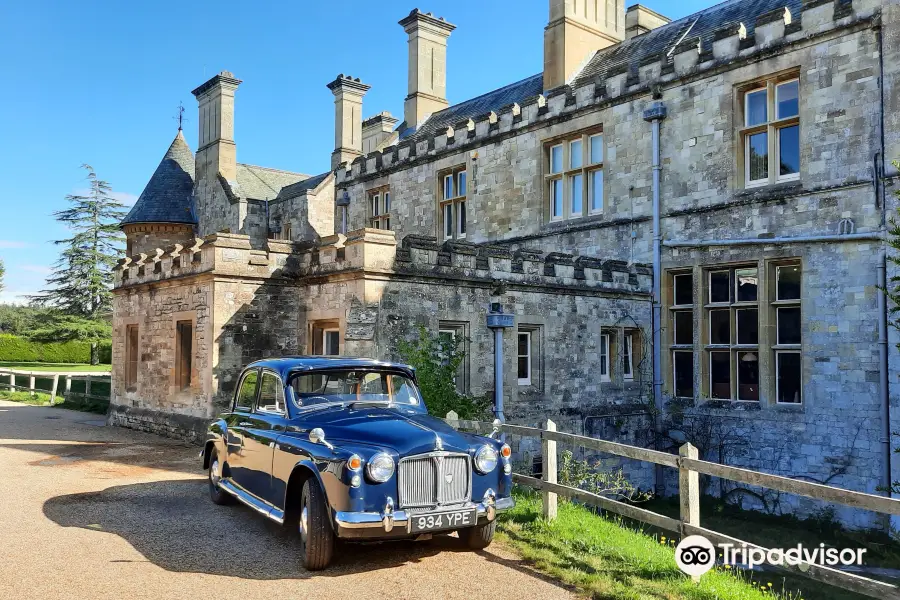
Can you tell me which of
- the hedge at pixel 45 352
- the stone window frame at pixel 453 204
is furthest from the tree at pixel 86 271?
the stone window frame at pixel 453 204

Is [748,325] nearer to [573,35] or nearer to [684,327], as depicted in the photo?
[684,327]

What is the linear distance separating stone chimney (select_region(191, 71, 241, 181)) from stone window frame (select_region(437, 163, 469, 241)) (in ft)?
26.8

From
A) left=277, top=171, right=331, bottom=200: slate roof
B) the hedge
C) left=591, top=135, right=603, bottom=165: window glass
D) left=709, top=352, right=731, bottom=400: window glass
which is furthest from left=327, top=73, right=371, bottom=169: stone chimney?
the hedge

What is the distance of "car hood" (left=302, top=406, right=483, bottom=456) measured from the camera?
19.9 ft

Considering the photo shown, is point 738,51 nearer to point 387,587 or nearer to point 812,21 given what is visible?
point 812,21

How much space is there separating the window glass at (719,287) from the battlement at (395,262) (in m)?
1.31

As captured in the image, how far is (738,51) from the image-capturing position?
14.4 m

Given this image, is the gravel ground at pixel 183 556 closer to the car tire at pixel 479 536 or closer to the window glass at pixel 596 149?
the car tire at pixel 479 536

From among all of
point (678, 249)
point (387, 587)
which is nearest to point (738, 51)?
point (678, 249)

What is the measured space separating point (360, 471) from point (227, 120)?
69.5 feet

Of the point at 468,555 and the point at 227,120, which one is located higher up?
the point at 227,120

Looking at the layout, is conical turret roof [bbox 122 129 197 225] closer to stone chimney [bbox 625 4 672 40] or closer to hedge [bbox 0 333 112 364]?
stone chimney [bbox 625 4 672 40]

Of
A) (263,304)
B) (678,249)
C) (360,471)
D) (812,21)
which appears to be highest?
(812,21)

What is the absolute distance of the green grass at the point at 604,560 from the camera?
5.55m
